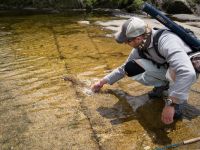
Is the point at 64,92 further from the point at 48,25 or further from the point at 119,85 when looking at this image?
the point at 48,25

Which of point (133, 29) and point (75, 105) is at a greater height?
point (133, 29)

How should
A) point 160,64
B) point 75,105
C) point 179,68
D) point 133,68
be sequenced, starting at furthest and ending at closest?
point 75,105
point 133,68
point 160,64
point 179,68

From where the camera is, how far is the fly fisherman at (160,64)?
3.36m

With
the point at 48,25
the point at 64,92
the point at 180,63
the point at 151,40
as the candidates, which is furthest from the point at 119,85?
the point at 48,25

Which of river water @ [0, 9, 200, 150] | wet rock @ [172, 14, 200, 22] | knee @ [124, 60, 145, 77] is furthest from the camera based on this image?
wet rock @ [172, 14, 200, 22]

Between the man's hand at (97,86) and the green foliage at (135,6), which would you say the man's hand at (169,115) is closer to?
the man's hand at (97,86)

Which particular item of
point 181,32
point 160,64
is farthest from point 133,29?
point 160,64

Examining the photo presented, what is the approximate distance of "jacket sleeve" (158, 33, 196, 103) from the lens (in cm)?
331

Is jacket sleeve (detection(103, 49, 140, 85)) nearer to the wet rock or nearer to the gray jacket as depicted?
the gray jacket

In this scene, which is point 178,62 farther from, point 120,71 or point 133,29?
point 120,71

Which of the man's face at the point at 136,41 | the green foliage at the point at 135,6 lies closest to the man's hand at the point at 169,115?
the man's face at the point at 136,41

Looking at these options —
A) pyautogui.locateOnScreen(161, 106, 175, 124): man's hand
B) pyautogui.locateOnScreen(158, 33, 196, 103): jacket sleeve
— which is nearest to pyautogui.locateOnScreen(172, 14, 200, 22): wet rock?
pyautogui.locateOnScreen(158, 33, 196, 103): jacket sleeve

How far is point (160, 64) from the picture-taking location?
4012 millimetres

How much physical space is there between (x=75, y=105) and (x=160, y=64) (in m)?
1.22
